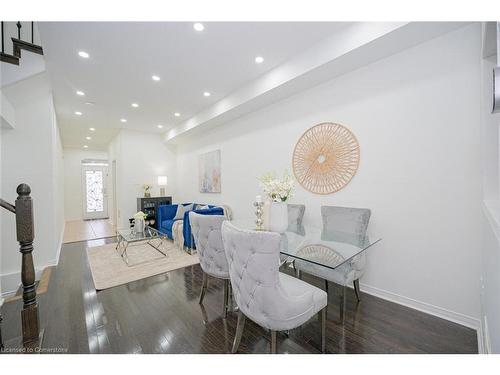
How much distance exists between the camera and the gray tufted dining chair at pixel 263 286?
4.28ft

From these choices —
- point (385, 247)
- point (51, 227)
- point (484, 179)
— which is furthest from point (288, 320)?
point (51, 227)

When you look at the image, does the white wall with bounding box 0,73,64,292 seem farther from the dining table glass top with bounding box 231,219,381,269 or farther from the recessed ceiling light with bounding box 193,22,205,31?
the dining table glass top with bounding box 231,219,381,269

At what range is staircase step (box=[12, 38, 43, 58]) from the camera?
111 inches

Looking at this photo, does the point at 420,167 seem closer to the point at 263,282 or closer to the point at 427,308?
the point at 427,308

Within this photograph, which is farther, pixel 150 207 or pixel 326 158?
pixel 150 207

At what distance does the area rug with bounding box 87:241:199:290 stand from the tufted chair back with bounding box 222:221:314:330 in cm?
224

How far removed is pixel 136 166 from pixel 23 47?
3.61m

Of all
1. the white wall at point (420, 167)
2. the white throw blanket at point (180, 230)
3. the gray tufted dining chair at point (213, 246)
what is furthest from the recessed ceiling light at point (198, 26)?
the white throw blanket at point (180, 230)

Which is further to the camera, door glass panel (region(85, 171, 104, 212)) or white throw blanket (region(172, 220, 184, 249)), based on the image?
door glass panel (region(85, 171, 104, 212))

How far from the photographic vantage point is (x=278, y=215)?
2.21m

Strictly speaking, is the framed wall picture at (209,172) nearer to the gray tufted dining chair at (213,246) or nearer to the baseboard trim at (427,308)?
the gray tufted dining chair at (213,246)

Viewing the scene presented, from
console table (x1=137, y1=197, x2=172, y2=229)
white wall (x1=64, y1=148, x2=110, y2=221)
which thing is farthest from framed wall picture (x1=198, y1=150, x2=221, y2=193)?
white wall (x1=64, y1=148, x2=110, y2=221)

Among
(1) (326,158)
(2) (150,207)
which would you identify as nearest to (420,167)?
(1) (326,158)
